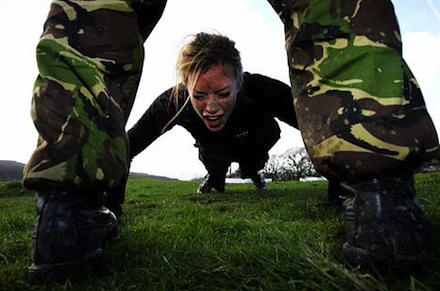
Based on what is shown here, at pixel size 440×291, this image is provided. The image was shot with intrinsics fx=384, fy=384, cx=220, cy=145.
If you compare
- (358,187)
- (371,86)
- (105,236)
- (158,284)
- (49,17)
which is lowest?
(158,284)

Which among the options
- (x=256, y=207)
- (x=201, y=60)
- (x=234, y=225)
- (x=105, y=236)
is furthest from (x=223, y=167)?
(x=105, y=236)

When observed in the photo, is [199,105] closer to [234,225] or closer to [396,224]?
[234,225]

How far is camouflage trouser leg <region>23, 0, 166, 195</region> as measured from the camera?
1.37 metres

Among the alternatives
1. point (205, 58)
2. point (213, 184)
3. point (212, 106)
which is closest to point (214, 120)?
point (212, 106)

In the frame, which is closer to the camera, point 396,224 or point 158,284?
point 396,224

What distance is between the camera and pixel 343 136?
1.33 metres

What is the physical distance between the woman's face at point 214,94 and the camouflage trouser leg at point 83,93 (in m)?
2.13

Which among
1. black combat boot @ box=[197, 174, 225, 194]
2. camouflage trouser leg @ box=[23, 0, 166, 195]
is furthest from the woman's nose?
black combat boot @ box=[197, 174, 225, 194]

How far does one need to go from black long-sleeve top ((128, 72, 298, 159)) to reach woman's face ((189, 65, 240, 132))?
0.40 metres

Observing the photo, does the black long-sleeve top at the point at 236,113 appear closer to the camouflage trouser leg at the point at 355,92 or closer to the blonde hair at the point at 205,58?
the blonde hair at the point at 205,58

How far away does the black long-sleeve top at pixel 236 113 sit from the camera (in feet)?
14.5

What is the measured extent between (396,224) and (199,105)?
2.94m

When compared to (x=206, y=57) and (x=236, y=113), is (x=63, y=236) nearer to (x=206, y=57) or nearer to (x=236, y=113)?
(x=206, y=57)

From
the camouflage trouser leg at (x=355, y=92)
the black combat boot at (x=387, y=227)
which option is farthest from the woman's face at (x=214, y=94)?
the black combat boot at (x=387, y=227)
